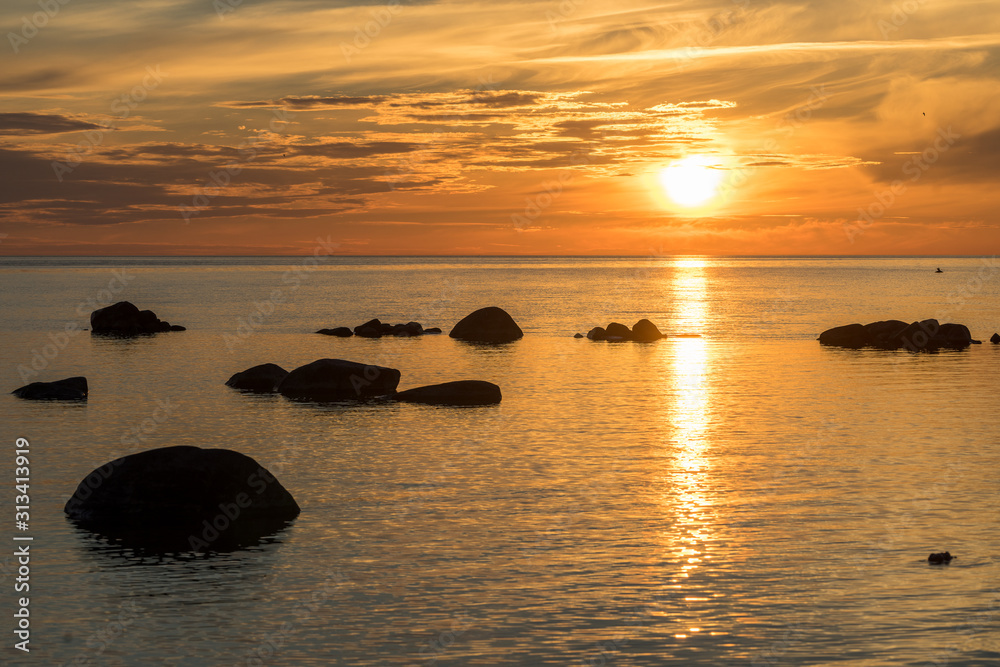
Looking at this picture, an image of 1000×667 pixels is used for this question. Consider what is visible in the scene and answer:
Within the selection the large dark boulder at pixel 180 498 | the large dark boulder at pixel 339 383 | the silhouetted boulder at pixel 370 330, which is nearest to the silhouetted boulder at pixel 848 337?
the silhouetted boulder at pixel 370 330

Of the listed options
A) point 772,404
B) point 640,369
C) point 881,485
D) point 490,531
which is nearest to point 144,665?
point 490,531

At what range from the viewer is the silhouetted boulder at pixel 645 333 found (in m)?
73.2

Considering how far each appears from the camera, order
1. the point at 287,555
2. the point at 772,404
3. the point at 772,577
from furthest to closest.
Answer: the point at 772,404, the point at 287,555, the point at 772,577

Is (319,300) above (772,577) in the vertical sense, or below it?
above

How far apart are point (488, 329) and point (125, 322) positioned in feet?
103

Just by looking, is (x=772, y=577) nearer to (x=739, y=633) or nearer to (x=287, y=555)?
(x=739, y=633)

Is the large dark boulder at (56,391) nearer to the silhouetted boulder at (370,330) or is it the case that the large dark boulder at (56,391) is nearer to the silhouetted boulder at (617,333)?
the silhouetted boulder at (370,330)

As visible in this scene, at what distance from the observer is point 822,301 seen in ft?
431

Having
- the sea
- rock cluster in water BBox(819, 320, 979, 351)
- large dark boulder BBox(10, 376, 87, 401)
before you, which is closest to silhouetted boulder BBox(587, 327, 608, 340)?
rock cluster in water BBox(819, 320, 979, 351)

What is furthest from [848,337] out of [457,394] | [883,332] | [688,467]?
[688,467]

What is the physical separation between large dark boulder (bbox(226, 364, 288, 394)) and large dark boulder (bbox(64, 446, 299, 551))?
840 inches

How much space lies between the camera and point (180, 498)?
21297 millimetres

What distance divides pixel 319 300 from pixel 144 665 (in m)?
122

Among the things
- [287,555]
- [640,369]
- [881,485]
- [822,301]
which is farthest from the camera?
[822,301]
